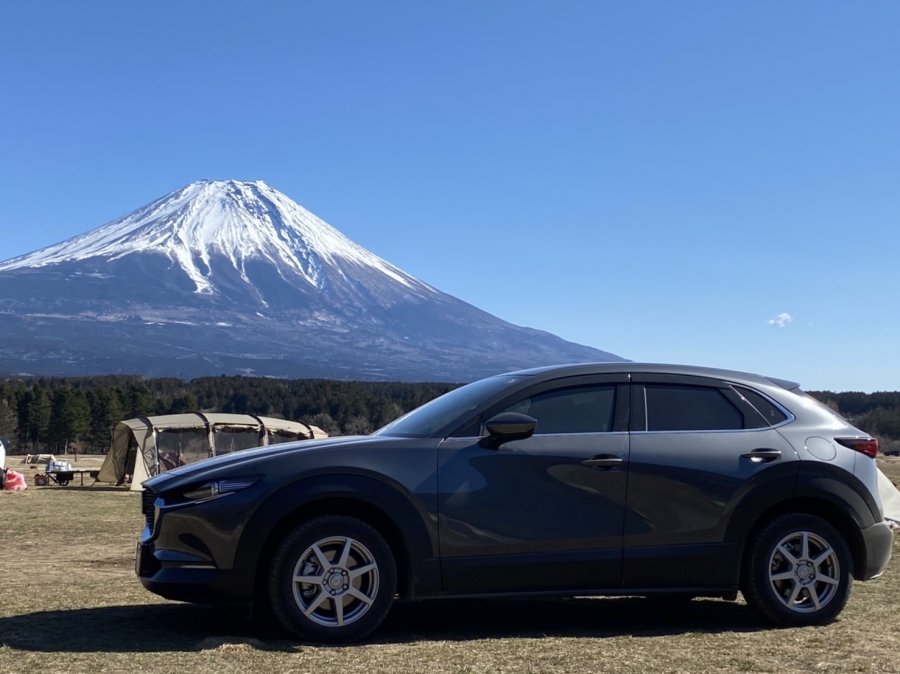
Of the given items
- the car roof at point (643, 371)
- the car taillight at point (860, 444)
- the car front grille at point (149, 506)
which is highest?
the car roof at point (643, 371)

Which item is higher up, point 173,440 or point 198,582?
point 198,582

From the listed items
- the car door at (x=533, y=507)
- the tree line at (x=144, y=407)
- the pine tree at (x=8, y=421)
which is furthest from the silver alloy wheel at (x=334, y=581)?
the pine tree at (x=8, y=421)

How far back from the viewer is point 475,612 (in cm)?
706

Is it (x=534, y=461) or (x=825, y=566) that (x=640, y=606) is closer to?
(x=825, y=566)

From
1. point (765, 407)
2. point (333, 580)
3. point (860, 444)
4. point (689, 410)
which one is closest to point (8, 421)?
point (333, 580)

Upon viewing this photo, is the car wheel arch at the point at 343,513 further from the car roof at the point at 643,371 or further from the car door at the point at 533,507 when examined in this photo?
the car roof at the point at 643,371

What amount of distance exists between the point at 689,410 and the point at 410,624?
220 cm

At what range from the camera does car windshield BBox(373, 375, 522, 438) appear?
6.48 meters

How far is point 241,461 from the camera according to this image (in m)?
6.16

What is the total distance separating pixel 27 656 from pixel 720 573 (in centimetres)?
393

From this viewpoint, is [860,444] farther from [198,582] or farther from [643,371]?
[198,582]

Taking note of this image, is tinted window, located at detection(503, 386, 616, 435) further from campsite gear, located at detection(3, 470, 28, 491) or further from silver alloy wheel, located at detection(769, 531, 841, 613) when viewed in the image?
campsite gear, located at detection(3, 470, 28, 491)

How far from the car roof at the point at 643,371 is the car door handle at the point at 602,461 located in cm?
57

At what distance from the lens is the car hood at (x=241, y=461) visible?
19.9 feet
